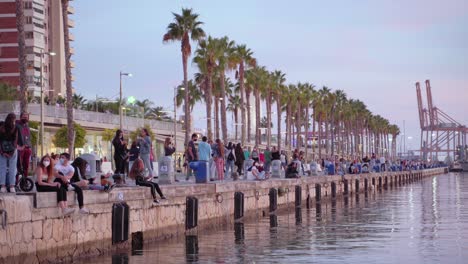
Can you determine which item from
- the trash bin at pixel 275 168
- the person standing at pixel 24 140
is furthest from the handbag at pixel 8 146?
the trash bin at pixel 275 168

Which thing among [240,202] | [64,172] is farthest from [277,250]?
[240,202]

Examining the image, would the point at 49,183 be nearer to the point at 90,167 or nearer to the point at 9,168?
the point at 9,168

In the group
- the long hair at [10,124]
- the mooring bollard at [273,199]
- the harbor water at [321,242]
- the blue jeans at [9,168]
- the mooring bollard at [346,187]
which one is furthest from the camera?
the mooring bollard at [346,187]

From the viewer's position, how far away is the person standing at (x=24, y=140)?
20.8 m

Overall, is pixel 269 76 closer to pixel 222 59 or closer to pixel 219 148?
pixel 222 59

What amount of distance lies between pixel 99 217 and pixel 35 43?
11120cm

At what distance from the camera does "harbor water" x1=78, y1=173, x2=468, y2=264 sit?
2153cm

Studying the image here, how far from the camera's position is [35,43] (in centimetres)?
12925

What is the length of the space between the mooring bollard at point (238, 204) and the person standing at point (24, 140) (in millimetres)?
12691

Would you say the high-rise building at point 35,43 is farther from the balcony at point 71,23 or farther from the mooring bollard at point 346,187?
the mooring bollard at point 346,187

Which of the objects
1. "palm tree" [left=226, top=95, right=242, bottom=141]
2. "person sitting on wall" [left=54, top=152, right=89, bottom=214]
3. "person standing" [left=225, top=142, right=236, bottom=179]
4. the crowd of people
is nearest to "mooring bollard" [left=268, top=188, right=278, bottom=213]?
the crowd of people

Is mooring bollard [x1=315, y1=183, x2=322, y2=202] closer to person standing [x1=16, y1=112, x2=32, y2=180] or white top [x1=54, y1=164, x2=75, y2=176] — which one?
person standing [x1=16, y1=112, x2=32, y2=180]

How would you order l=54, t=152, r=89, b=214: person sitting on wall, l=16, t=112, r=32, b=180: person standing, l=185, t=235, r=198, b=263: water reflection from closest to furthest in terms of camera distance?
l=54, t=152, r=89, b=214: person sitting on wall → l=16, t=112, r=32, b=180: person standing → l=185, t=235, r=198, b=263: water reflection

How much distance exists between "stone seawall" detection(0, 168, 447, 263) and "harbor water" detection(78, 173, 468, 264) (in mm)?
420
